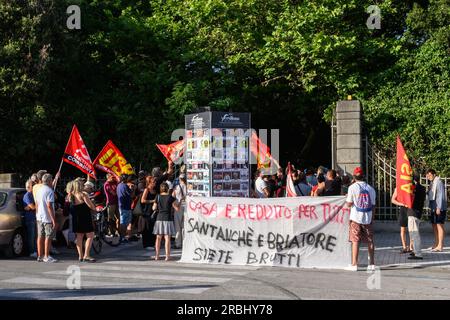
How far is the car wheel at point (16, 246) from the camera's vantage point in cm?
1380

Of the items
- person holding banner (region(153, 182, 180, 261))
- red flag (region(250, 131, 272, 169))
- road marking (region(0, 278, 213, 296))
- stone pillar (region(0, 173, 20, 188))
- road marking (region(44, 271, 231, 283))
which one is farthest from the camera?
stone pillar (region(0, 173, 20, 188))

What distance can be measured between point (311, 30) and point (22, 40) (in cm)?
1086

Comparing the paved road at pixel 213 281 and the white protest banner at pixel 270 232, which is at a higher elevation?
the white protest banner at pixel 270 232

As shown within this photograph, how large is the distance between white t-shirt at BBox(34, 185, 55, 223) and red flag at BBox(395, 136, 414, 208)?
713 cm

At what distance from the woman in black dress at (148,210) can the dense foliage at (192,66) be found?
885 centimetres

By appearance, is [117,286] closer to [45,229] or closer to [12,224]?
[45,229]

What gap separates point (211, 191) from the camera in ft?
54.0

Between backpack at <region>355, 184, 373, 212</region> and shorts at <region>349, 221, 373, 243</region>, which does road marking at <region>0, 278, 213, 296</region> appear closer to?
shorts at <region>349, 221, 373, 243</region>

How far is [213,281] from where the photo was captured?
10453mm

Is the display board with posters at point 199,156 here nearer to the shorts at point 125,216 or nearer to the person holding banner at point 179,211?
the person holding banner at point 179,211

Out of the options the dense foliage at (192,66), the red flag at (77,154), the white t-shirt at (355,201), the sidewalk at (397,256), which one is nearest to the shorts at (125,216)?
the red flag at (77,154)

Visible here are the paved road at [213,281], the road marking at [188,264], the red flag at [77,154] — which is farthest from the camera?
the red flag at [77,154]

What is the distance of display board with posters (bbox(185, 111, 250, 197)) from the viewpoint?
54.2 ft

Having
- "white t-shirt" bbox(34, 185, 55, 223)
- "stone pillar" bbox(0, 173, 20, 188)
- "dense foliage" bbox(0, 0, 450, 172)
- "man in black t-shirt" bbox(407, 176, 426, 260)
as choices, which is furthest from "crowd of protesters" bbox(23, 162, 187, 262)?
"dense foliage" bbox(0, 0, 450, 172)
